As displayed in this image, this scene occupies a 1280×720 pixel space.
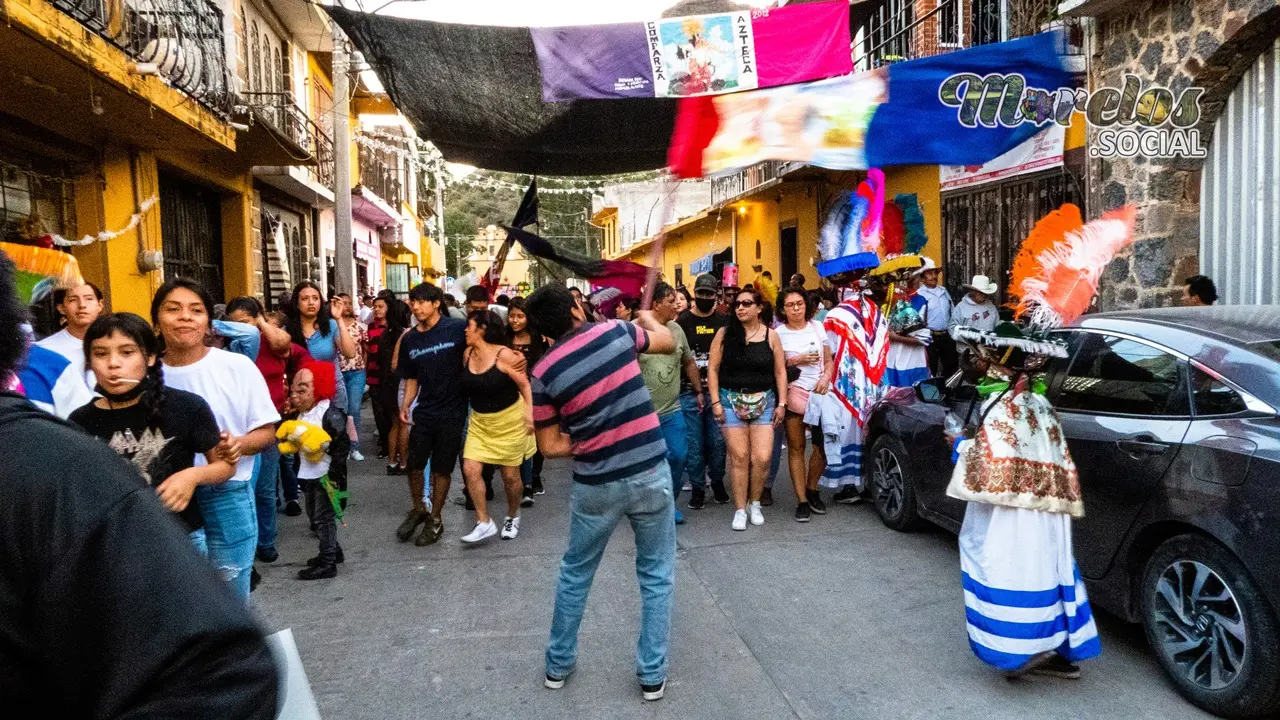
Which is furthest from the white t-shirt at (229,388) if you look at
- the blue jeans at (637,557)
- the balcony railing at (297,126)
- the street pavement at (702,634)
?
the balcony railing at (297,126)

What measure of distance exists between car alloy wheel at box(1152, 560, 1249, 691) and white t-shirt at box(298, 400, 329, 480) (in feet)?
14.6

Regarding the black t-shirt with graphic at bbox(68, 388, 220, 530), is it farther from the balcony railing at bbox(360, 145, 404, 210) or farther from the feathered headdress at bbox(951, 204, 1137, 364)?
the balcony railing at bbox(360, 145, 404, 210)

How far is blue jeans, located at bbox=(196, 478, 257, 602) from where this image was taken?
12.2 ft

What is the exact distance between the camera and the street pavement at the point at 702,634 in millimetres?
3930

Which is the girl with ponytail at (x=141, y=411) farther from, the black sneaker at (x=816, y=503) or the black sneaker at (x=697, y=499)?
the black sneaker at (x=816, y=503)

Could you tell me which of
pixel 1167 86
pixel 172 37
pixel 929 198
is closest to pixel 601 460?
pixel 1167 86

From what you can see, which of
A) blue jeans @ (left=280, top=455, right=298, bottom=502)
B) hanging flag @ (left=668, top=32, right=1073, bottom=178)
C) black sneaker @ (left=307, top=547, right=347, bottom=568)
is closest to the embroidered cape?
hanging flag @ (left=668, top=32, right=1073, bottom=178)

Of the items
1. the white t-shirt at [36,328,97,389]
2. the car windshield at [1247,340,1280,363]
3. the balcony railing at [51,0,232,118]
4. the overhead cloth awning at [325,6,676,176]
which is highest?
the balcony railing at [51,0,232,118]

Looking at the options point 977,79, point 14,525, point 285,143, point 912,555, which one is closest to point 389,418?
point 285,143

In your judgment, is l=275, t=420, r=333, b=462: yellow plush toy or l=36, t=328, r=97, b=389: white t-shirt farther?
l=275, t=420, r=333, b=462: yellow plush toy

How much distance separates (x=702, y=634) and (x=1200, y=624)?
7.26ft

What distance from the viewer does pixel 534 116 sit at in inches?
275

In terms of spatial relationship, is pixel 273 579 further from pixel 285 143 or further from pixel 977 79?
pixel 285 143

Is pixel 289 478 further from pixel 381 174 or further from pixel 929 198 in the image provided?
pixel 381 174
